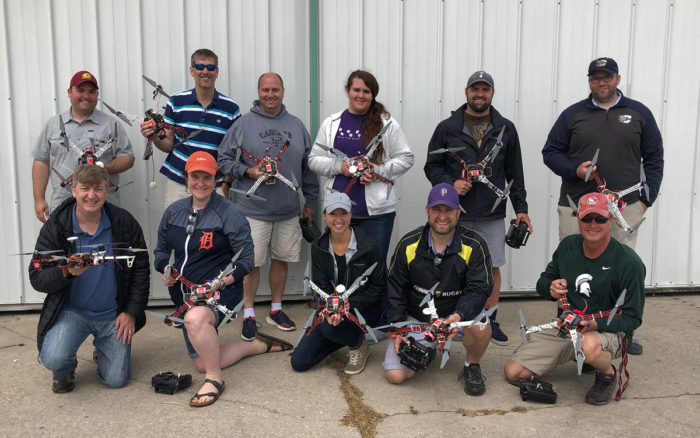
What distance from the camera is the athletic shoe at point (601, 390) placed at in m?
3.90

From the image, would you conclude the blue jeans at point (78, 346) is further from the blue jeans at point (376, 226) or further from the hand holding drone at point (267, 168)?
the blue jeans at point (376, 226)

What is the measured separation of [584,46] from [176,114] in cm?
399

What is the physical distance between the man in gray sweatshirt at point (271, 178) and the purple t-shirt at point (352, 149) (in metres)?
0.39

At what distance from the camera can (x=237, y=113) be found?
213 inches

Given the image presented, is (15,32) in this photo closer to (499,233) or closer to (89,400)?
(89,400)

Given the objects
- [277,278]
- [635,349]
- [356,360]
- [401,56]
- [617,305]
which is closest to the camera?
[617,305]

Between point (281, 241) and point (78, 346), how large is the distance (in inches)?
72.6

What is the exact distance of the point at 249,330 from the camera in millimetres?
5031

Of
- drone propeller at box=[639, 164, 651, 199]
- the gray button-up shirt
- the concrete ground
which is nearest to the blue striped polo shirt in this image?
the gray button-up shirt

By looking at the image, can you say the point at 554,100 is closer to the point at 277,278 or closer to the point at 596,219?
the point at 596,219

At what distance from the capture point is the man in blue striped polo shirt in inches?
201

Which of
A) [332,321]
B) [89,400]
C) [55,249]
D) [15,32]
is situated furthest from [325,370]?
[15,32]

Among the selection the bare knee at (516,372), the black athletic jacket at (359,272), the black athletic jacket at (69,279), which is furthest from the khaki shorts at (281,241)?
the bare knee at (516,372)

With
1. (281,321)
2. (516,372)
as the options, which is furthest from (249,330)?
(516,372)
